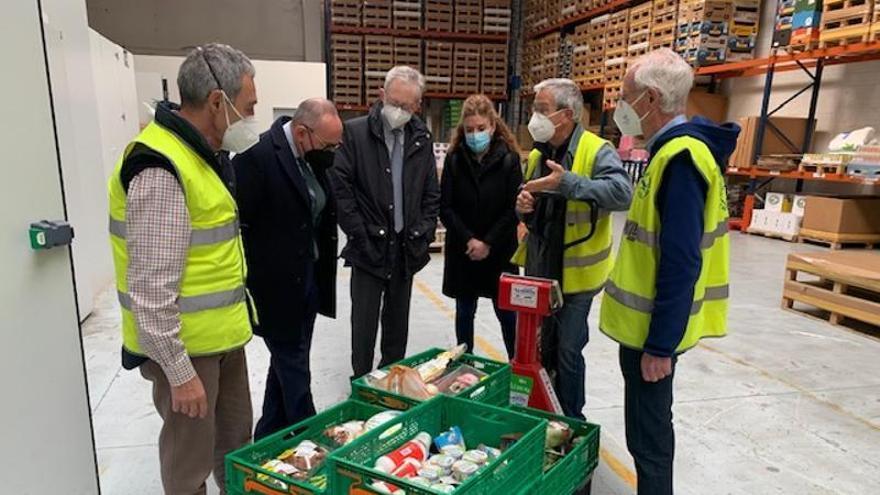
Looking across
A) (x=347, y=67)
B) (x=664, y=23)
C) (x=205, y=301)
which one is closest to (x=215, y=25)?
(x=347, y=67)

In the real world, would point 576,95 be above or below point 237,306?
above

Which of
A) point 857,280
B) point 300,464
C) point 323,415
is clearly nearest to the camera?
point 300,464

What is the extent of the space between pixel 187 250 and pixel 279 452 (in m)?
0.67

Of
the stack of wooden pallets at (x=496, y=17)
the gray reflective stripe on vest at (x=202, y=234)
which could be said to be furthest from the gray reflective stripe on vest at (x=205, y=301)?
the stack of wooden pallets at (x=496, y=17)

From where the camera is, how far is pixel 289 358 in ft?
7.38

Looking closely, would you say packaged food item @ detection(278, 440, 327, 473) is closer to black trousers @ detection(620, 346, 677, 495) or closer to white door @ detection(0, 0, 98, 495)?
white door @ detection(0, 0, 98, 495)

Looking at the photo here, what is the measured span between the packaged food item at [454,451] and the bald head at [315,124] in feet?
4.02

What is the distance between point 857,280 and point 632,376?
3462mm

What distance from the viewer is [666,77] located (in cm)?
167

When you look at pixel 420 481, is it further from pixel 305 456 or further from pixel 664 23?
pixel 664 23

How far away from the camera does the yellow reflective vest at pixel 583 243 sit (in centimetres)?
235

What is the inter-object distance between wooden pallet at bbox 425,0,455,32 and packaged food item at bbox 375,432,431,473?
33.1 ft

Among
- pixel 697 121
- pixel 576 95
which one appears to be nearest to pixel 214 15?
pixel 576 95

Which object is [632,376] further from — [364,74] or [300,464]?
[364,74]
